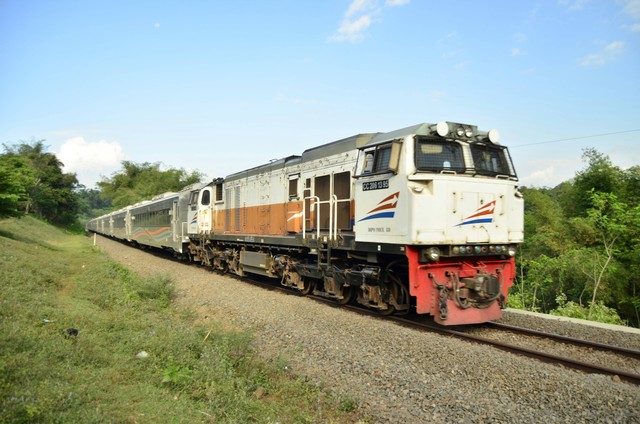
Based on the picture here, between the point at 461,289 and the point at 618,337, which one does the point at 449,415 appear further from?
the point at 618,337

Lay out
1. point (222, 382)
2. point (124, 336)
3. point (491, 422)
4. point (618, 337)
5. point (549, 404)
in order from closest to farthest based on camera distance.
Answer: point (491, 422), point (549, 404), point (222, 382), point (124, 336), point (618, 337)

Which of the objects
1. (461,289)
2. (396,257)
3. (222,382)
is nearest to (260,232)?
(396,257)

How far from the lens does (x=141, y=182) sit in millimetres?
68250

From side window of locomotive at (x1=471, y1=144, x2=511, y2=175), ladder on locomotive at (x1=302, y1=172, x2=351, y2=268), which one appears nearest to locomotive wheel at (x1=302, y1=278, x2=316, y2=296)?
ladder on locomotive at (x1=302, y1=172, x2=351, y2=268)

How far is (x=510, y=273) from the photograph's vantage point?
8.23 m

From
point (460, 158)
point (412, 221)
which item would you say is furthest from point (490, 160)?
point (412, 221)

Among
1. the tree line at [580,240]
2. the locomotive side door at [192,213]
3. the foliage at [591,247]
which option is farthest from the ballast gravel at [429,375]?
the locomotive side door at [192,213]

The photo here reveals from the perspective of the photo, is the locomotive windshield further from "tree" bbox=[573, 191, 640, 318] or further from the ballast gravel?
"tree" bbox=[573, 191, 640, 318]

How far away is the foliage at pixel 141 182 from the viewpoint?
199 feet

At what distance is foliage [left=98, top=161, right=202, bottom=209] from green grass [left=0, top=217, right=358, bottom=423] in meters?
54.6

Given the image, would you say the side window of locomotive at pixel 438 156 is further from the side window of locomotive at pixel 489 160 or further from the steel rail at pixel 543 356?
the steel rail at pixel 543 356

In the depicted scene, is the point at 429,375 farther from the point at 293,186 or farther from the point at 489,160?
the point at 293,186

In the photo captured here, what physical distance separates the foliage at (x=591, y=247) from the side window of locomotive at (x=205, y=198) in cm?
1207

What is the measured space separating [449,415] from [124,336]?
4.85 m
